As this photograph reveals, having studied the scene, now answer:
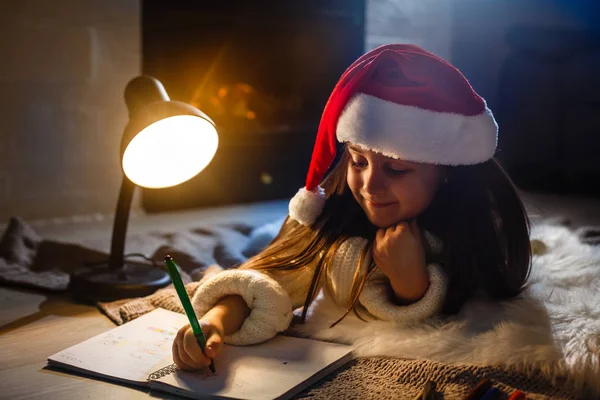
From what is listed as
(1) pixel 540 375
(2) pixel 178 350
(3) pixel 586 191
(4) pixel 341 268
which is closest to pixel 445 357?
(1) pixel 540 375

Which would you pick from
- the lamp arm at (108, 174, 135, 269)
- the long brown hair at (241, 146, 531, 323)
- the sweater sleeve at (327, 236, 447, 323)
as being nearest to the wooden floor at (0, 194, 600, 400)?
the lamp arm at (108, 174, 135, 269)

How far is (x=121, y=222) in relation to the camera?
1.38 m

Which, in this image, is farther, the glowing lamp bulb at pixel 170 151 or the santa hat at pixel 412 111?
the glowing lamp bulb at pixel 170 151

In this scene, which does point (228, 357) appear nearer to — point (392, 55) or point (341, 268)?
point (341, 268)

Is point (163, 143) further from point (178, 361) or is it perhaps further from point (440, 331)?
point (440, 331)

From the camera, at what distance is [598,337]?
0.97 meters

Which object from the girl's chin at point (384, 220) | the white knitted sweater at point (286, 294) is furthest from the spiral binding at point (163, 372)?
the girl's chin at point (384, 220)

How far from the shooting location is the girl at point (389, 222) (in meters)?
1.00

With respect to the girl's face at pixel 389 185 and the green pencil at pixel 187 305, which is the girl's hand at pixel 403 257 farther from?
the green pencil at pixel 187 305

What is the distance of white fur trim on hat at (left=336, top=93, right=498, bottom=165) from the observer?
0.99m

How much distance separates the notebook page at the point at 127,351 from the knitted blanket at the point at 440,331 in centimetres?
10

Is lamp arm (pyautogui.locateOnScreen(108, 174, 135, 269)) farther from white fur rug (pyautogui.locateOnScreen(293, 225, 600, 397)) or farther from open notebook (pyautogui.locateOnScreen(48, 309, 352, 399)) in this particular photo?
white fur rug (pyautogui.locateOnScreen(293, 225, 600, 397))

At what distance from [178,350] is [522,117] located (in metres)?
2.10

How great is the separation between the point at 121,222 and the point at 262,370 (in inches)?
21.0
